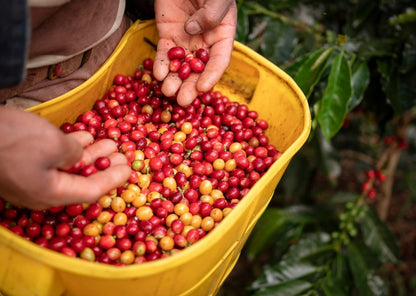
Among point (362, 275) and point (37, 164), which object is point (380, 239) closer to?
point (362, 275)

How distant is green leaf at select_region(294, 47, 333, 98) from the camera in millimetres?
2059

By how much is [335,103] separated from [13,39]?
4.86 feet

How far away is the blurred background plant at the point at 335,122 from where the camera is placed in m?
2.12

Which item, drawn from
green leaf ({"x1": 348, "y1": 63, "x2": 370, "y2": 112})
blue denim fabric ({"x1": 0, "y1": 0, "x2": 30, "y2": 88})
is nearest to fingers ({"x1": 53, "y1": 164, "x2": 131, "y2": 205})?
blue denim fabric ({"x1": 0, "y1": 0, "x2": 30, "y2": 88})

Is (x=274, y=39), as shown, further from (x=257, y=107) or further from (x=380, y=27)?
(x=380, y=27)

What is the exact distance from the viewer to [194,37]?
2.16m

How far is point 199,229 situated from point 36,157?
2.85 feet

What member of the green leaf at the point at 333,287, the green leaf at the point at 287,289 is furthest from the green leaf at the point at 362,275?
the green leaf at the point at 287,289

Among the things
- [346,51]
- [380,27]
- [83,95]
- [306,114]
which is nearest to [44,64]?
[83,95]

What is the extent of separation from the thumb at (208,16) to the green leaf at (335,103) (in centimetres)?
65

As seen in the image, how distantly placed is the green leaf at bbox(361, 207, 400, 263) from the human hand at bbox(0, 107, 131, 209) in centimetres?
194

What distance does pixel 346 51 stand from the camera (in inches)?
86.3

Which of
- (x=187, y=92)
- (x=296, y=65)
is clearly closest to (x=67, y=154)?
(x=187, y=92)

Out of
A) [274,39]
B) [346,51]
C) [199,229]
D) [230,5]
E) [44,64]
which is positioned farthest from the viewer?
[274,39]
